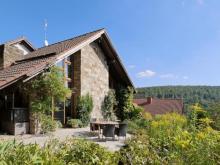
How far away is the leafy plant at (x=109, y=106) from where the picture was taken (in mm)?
18016

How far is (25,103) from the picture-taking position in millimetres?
13047

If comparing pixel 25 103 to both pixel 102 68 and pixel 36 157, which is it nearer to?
pixel 102 68

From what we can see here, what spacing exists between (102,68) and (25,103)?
259 inches

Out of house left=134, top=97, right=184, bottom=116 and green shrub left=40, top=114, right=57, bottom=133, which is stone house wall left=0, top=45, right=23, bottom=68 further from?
house left=134, top=97, right=184, bottom=116

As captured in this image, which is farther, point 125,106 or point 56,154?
point 125,106

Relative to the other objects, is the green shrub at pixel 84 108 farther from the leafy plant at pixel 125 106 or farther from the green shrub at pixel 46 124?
the leafy plant at pixel 125 106

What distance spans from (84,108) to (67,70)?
2.48 metres

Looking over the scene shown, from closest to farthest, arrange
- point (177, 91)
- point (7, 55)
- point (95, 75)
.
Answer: point (95, 75)
point (7, 55)
point (177, 91)

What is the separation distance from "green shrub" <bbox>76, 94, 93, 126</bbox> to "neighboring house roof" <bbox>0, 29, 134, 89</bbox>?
2961 mm

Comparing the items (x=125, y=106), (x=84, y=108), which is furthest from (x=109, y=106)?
(x=84, y=108)

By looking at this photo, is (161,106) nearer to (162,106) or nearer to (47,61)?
(162,106)

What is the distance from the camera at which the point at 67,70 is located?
16.2 metres

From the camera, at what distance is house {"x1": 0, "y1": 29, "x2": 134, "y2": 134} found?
486 inches

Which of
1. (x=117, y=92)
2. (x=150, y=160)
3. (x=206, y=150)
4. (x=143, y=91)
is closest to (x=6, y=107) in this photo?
(x=117, y=92)
